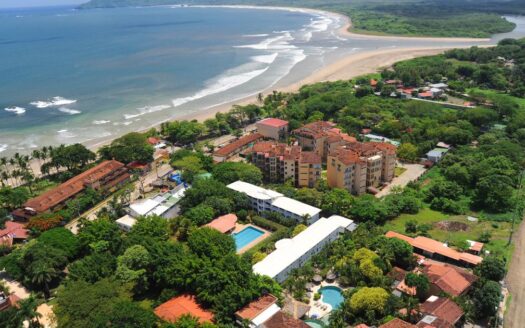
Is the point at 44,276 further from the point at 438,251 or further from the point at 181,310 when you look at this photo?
the point at 438,251

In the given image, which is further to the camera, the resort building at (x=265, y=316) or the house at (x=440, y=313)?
the resort building at (x=265, y=316)

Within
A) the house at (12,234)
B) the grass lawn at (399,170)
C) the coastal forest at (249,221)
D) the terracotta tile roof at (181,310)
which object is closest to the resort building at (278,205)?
the coastal forest at (249,221)

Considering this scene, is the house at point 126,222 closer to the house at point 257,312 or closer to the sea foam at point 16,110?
the house at point 257,312

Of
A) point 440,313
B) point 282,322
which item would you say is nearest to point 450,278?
point 440,313

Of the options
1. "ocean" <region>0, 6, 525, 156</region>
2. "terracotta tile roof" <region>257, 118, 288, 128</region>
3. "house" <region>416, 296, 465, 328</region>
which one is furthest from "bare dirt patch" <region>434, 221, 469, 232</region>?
"ocean" <region>0, 6, 525, 156</region>

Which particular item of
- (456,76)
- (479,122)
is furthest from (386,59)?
(479,122)
